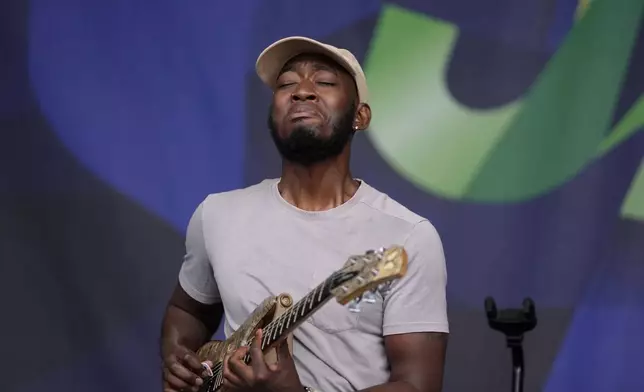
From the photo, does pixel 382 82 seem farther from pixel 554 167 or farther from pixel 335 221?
pixel 335 221

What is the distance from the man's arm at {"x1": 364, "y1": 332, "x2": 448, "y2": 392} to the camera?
197cm

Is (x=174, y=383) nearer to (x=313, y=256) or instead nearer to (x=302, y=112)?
(x=313, y=256)

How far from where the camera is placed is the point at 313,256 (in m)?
2.10

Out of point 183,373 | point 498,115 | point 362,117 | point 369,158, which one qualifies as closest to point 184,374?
point 183,373

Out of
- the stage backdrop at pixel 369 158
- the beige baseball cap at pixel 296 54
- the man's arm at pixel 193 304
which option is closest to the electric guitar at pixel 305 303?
the man's arm at pixel 193 304

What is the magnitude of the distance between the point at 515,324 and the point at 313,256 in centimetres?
53

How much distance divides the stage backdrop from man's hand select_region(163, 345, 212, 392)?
727 mm

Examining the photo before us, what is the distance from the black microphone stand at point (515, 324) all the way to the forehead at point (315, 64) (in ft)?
2.13

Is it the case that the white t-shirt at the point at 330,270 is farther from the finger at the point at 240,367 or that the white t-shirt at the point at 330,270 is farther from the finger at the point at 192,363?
the finger at the point at 240,367

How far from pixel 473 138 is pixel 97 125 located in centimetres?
108

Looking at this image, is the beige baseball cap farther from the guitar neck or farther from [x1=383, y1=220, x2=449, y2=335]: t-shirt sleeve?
the guitar neck

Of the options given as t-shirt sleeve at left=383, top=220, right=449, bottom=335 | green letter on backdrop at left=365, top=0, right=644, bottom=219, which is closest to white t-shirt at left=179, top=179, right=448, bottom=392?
t-shirt sleeve at left=383, top=220, right=449, bottom=335

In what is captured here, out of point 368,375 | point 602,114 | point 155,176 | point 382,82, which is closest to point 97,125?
point 155,176

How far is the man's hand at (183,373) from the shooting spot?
2062 mm
